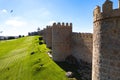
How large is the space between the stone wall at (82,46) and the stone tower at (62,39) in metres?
1.14

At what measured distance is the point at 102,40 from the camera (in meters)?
10.6

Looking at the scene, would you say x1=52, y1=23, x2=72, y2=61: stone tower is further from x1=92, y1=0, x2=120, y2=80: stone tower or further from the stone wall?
x1=92, y1=0, x2=120, y2=80: stone tower

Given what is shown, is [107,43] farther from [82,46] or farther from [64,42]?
[64,42]

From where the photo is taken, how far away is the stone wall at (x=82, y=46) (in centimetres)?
2886

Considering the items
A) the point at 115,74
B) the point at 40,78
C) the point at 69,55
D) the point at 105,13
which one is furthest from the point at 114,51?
the point at 69,55

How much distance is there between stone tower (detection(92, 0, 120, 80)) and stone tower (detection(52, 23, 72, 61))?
76.3 feet

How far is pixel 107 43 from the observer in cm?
1018

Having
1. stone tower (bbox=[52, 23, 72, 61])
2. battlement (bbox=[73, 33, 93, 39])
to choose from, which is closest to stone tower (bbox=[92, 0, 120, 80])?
battlement (bbox=[73, 33, 93, 39])

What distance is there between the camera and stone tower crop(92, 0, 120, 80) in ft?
31.7

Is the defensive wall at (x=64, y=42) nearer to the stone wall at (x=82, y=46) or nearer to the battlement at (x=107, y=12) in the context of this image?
the stone wall at (x=82, y=46)

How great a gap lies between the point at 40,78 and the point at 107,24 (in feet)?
48.3

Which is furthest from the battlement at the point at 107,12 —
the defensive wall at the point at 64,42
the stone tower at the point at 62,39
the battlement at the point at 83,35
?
the stone tower at the point at 62,39

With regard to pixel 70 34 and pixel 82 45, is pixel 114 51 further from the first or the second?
pixel 70 34

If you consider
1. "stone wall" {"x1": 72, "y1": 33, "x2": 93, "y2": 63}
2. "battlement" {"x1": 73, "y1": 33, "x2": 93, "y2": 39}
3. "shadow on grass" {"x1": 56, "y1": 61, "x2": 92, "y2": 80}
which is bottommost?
"shadow on grass" {"x1": 56, "y1": 61, "x2": 92, "y2": 80}
